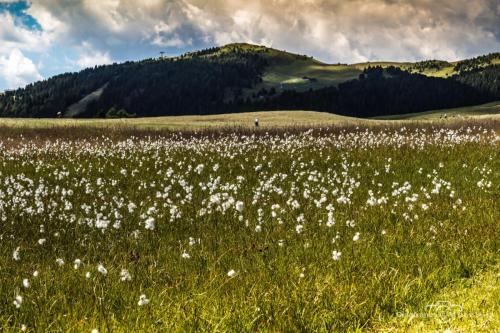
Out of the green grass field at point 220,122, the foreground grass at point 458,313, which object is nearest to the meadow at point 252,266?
the foreground grass at point 458,313

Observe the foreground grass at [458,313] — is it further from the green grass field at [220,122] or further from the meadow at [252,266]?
the green grass field at [220,122]

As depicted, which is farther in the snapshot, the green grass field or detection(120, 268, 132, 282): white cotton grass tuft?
the green grass field

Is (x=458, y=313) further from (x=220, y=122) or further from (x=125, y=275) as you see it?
(x=220, y=122)

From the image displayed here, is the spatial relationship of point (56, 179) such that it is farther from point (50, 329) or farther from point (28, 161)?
point (50, 329)

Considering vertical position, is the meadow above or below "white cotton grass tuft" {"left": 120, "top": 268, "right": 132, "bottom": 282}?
below

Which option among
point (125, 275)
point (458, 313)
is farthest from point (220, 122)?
point (458, 313)

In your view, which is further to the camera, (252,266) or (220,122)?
(220,122)

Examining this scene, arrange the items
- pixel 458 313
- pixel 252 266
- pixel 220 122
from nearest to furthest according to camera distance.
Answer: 1. pixel 458 313
2. pixel 252 266
3. pixel 220 122

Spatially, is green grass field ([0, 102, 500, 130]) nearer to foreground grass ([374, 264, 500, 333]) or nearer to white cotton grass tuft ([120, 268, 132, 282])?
white cotton grass tuft ([120, 268, 132, 282])

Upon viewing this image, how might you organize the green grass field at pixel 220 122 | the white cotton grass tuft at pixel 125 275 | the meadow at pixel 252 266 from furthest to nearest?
the green grass field at pixel 220 122 < the white cotton grass tuft at pixel 125 275 < the meadow at pixel 252 266

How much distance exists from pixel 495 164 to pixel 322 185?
585 cm

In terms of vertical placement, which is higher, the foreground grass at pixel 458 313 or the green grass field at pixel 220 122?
the green grass field at pixel 220 122

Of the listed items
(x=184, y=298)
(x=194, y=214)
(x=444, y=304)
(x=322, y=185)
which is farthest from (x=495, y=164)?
(x=184, y=298)

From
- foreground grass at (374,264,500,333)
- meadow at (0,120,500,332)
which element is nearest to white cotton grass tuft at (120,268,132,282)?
meadow at (0,120,500,332)
